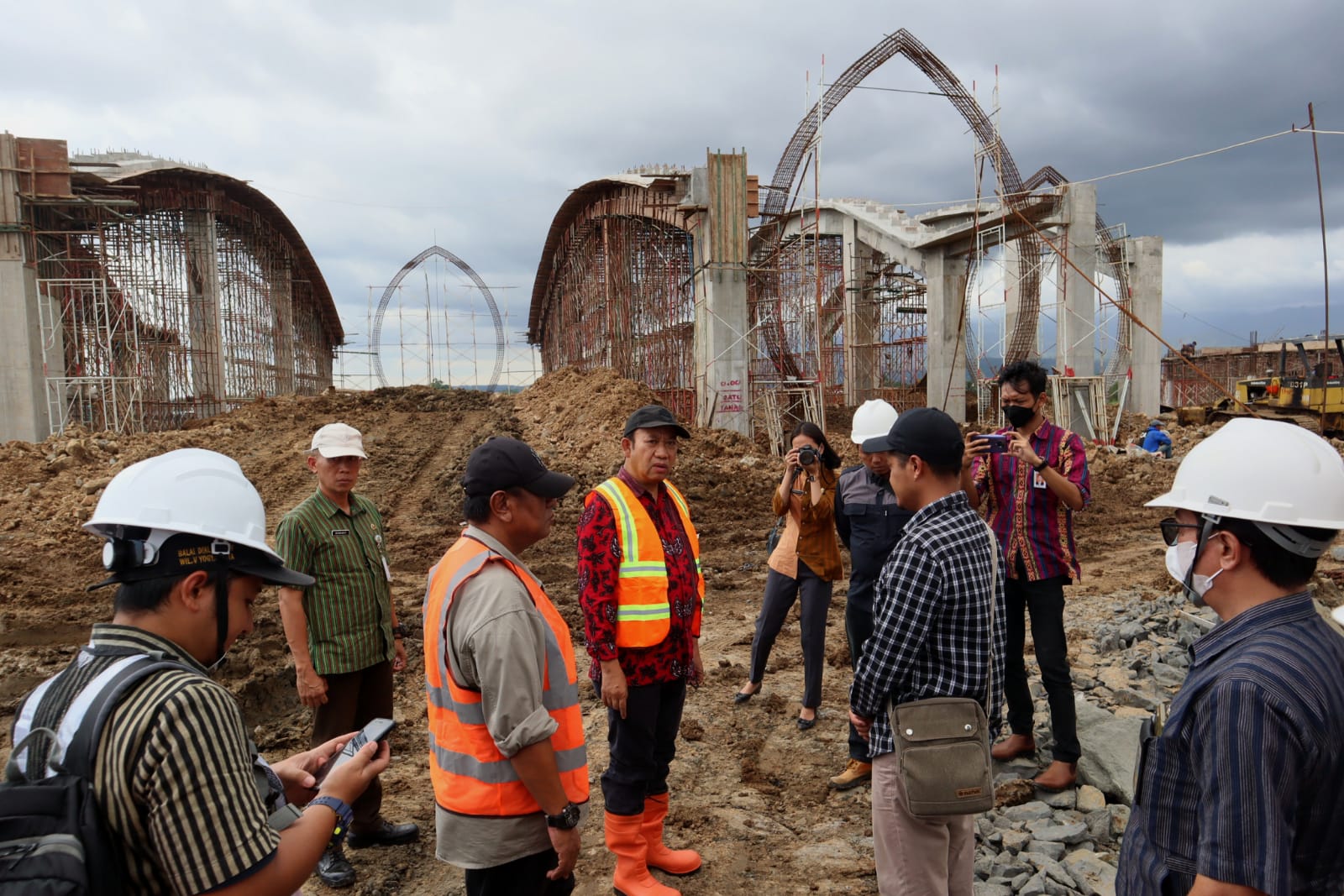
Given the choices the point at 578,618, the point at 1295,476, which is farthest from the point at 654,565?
the point at 578,618

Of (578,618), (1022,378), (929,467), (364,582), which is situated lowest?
(578,618)

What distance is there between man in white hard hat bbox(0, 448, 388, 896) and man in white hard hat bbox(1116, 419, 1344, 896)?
68.5 inches

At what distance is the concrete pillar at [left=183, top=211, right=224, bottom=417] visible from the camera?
28.0 metres

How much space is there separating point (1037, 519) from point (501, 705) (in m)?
3.11

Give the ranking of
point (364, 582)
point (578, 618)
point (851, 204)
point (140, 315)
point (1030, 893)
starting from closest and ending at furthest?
point (1030, 893) < point (364, 582) < point (578, 618) < point (140, 315) < point (851, 204)

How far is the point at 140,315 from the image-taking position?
86.4ft

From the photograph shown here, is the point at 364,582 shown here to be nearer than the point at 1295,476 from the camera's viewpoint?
No

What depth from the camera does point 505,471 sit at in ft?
7.93

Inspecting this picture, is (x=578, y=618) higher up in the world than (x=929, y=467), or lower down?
lower down

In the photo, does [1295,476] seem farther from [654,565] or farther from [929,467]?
[654,565]

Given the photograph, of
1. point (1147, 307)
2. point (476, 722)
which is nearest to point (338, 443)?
point (476, 722)

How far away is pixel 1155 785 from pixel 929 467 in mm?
1264

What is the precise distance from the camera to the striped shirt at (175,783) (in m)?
1.25

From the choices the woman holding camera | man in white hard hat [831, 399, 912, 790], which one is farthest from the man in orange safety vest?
the woman holding camera
